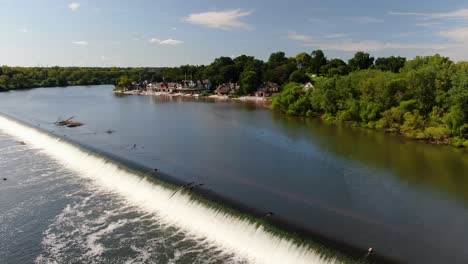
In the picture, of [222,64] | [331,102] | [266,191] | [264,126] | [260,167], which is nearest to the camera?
[266,191]

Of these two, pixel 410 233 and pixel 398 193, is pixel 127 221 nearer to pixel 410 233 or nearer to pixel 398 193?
pixel 410 233

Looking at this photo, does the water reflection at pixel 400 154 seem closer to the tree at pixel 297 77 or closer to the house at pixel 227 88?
the tree at pixel 297 77

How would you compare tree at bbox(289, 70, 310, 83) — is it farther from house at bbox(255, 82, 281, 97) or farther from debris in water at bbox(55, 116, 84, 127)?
debris in water at bbox(55, 116, 84, 127)

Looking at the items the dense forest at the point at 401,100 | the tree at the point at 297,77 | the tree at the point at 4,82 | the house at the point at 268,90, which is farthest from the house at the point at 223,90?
the tree at the point at 4,82

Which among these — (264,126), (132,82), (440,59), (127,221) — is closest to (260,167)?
(127,221)

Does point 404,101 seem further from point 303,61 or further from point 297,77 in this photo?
point 303,61

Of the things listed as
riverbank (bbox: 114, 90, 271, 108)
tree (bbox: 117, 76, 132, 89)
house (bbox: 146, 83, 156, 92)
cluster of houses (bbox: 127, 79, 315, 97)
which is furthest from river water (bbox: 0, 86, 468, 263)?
tree (bbox: 117, 76, 132, 89)
